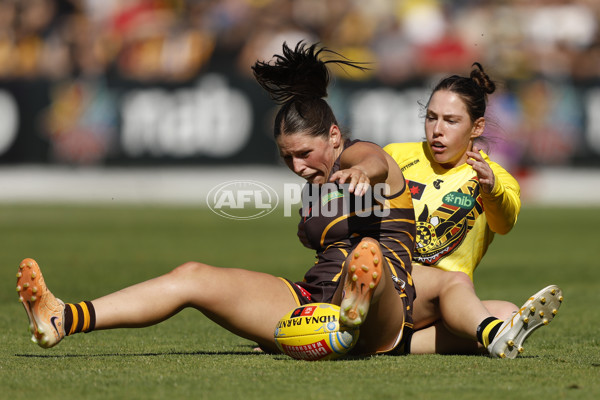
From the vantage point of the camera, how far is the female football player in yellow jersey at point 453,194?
17.1 feet

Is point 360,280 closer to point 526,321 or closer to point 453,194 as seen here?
point 526,321

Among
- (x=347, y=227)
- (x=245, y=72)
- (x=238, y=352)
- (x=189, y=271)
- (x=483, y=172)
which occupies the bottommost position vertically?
(x=238, y=352)

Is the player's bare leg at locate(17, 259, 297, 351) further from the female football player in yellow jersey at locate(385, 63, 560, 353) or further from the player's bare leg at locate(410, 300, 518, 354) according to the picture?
the female football player in yellow jersey at locate(385, 63, 560, 353)

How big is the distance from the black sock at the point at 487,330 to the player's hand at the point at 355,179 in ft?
3.50

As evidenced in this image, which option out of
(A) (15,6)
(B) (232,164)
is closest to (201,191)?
(B) (232,164)

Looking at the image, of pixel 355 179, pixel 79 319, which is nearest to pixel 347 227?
pixel 355 179

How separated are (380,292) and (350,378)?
0.46 metres

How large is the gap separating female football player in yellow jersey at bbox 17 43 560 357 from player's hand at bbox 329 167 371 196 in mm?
109

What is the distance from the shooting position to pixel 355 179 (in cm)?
409

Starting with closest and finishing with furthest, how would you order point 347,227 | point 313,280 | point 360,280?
point 360,280 → point 347,227 → point 313,280

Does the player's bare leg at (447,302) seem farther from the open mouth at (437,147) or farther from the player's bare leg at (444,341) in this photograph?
the open mouth at (437,147)

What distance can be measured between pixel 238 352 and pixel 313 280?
2.07 feet

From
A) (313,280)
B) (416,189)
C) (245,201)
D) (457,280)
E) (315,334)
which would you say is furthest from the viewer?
(245,201)

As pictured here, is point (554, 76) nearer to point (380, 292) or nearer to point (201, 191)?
point (201, 191)
